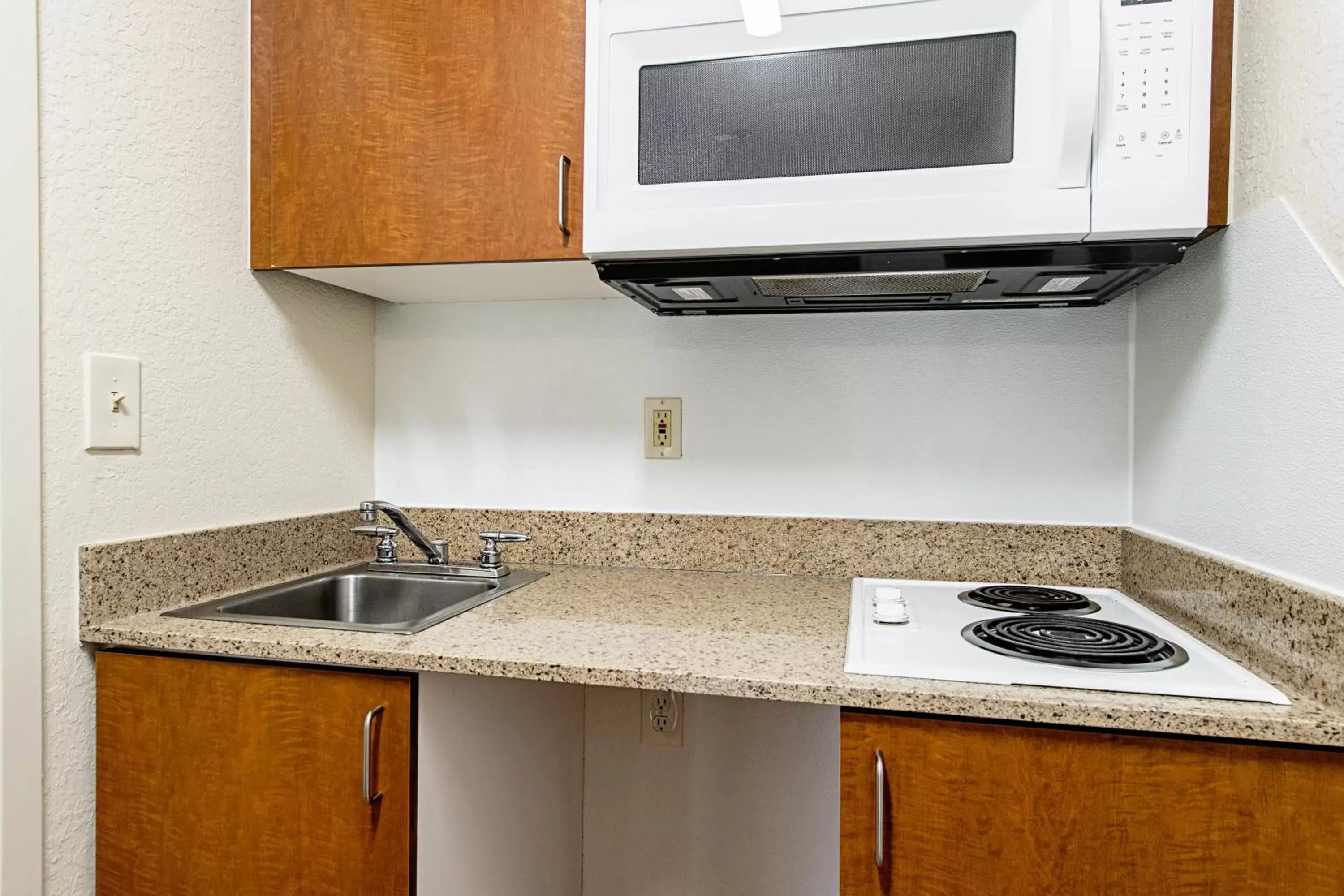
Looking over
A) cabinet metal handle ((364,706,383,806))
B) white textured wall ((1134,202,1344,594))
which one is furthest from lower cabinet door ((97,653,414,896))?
white textured wall ((1134,202,1344,594))

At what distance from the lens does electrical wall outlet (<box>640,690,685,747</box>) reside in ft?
5.23

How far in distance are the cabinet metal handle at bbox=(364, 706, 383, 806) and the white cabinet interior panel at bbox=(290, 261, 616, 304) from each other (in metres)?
0.73

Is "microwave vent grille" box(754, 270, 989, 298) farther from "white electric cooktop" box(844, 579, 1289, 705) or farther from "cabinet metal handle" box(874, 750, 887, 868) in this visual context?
"cabinet metal handle" box(874, 750, 887, 868)

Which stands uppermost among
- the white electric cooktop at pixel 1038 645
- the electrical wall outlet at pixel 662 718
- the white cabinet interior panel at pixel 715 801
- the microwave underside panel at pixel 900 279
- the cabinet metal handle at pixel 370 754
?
the microwave underside panel at pixel 900 279

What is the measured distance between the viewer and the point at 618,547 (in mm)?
1571

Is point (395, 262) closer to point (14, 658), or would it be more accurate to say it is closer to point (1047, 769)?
point (14, 658)

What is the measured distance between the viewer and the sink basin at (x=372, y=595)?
1329 mm

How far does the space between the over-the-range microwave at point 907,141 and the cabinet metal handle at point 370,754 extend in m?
0.73

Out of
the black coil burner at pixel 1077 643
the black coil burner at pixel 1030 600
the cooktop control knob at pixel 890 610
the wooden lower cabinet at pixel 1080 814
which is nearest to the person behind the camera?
the wooden lower cabinet at pixel 1080 814

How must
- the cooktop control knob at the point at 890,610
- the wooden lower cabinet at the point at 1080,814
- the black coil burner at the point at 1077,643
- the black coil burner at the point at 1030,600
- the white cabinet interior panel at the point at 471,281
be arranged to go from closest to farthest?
the wooden lower cabinet at the point at 1080,814 < the black coil burner at the point at 1077,643 < the cooktop control knob at the point at 890,610 < the black coil burner at the point at 1030,600 < the white cabinet interior panel at the point at 471,281

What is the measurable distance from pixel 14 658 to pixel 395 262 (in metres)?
0.77

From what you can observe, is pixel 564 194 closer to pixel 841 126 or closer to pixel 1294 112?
pixel 841 126

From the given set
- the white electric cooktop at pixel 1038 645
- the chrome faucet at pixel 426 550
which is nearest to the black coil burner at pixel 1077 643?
the white electric cooktop at pixel 1038 645

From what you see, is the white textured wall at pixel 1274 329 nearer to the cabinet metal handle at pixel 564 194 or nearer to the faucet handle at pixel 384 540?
the cabinet metal handle at pixel 564 194
